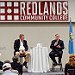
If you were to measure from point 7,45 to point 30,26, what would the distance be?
1172 millimetres

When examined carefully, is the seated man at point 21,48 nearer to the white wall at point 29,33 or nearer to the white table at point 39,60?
the white table at point 39,60

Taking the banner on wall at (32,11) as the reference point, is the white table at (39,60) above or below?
below

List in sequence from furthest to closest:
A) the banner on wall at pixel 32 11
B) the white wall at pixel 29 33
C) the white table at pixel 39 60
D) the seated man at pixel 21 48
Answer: the white wall at pixel 29 33 < the banner on wall at pixel 32 11 < the seated man at pixel 21 48 < the white table at pixel 39 60

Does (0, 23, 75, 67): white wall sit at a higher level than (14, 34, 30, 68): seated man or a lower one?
higher

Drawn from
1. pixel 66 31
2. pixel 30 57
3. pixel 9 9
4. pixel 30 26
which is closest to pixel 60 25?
pixel 66 31

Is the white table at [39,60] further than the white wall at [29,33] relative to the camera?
No

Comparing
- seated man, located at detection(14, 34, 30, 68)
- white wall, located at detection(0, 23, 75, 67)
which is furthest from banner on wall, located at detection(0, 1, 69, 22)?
seated man, located at detection(14, 34, 30, 68)

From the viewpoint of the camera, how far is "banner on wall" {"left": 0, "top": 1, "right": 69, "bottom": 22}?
36.3 ft

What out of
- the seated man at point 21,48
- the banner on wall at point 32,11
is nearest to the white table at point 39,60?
the seated man at point 21,48

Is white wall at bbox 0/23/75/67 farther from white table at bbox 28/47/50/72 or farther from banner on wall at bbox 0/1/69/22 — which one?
white table at bbox 28/47/50/72

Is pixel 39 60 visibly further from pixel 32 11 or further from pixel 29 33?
pixel 32 11

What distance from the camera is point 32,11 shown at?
1108 centimetres

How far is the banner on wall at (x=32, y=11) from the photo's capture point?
11.1 metres

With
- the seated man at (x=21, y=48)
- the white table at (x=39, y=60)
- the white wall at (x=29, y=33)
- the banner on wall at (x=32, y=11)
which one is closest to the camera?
the white table at (x=39, y=60)
